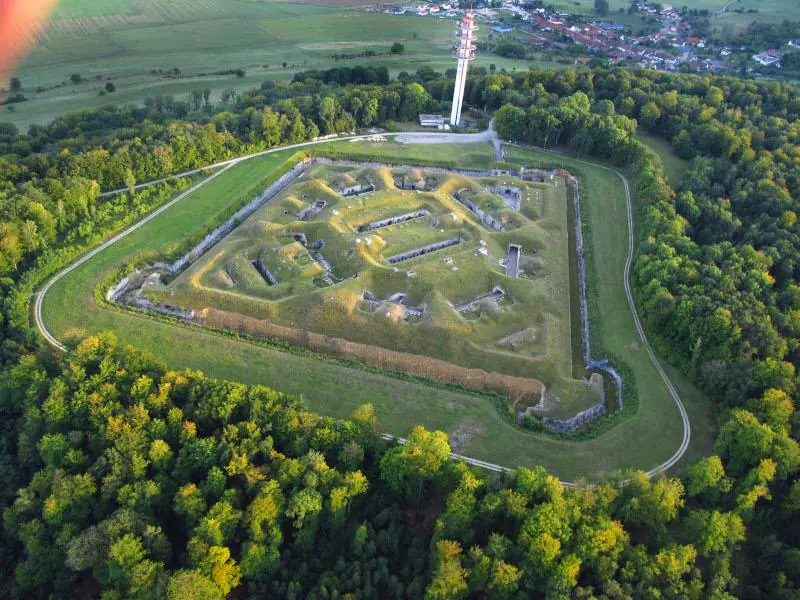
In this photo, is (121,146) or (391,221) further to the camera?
(121,146)

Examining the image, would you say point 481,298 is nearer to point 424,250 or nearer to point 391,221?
point 424,250

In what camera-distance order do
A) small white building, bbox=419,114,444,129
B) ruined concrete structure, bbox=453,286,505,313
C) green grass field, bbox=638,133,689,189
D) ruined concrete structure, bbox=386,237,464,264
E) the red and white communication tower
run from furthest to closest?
small white building, bbox=419,114,444,129 → the red and white communication tower → green grass field, bbox=638,133,689,189 → ruined concrete structure, bbox=386,237,464,264 → ruined concrete structure, bbox=453,286,505,313

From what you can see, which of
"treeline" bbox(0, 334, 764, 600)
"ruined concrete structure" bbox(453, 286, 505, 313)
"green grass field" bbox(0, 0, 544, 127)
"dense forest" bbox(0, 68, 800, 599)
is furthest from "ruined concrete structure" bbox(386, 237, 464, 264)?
"green grass field" bbox(0, 0, 544, 127)

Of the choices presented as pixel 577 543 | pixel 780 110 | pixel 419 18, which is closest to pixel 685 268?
pixel 577 543

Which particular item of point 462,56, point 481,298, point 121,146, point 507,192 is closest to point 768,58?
point 462,56

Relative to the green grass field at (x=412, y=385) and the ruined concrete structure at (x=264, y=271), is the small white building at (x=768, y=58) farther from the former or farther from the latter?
the ruined concrete structure at (x=264, y=271)

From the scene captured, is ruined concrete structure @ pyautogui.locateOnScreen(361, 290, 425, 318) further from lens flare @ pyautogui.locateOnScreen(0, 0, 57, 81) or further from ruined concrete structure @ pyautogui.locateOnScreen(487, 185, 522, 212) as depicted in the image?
lens flare @ pyautogui.locateOnScreen(0, 0, 57, 81)

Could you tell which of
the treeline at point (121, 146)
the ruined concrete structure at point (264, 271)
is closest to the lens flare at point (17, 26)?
the treeline at point (121, 146)
